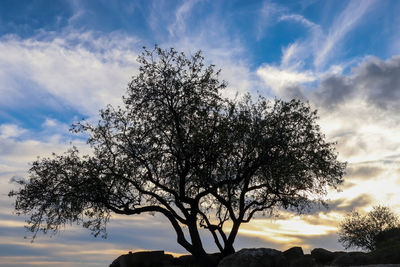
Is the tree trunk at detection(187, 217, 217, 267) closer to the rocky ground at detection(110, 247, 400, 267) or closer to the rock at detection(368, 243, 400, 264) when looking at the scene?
the rocky ground at detection(110, 247, 400, 267)

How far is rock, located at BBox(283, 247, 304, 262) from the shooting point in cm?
2655

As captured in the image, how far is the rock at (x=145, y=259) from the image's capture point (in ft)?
105

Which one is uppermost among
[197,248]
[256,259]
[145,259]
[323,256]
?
[197,248]

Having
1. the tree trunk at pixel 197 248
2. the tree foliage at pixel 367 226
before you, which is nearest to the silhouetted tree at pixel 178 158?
the tree trunk at pixel 197 248

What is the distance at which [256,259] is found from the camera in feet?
78.1

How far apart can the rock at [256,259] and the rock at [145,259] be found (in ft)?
31.9

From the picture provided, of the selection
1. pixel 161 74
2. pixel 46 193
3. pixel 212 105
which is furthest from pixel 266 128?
pixel 46 193

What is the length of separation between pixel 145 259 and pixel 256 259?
39.1 ft

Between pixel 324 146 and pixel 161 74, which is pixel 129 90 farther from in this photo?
pixel 324 146

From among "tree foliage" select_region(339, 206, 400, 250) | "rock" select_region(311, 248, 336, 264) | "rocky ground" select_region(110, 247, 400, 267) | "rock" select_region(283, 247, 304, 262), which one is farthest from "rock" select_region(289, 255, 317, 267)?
"tree foliage" select_region(339, 206, 400, 250)

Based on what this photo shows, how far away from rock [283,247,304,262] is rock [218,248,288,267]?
87.6 inches

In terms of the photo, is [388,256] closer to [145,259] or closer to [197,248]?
[197,248]

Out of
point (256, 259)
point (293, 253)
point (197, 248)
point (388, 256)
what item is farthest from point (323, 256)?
point (256, 259)

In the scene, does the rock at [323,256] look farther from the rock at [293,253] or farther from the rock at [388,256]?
the rock at [388,256]
